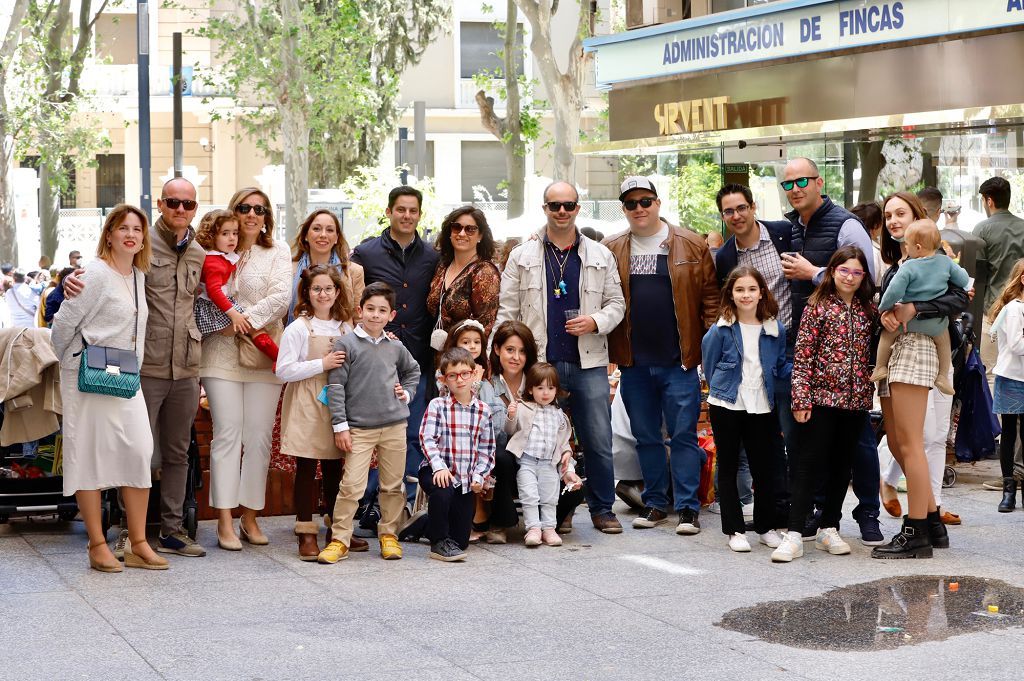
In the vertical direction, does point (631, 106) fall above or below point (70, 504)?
above

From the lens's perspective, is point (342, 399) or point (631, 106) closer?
point (342, 399)

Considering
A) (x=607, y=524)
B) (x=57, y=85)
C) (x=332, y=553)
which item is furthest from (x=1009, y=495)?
(x=57, y=85)

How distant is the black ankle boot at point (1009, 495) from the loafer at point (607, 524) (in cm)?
262

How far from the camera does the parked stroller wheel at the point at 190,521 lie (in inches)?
334

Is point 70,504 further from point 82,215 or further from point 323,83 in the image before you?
point 82,215

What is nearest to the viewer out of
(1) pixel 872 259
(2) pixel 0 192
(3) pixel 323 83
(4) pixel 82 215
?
(1) pixel 872 259

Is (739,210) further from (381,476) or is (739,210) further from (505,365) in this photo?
(381,476)

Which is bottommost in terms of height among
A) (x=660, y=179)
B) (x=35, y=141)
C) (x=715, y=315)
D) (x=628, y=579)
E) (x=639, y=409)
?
(x=628, y=579)

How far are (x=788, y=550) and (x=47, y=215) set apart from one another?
108ft

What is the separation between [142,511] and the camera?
785cm

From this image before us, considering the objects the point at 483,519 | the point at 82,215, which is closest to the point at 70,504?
the point at 483,519

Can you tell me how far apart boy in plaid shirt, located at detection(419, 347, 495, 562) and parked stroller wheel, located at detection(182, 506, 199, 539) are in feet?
4.56

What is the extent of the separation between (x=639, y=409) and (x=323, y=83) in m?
21.2

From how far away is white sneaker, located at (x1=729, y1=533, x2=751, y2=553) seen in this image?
326 inches
